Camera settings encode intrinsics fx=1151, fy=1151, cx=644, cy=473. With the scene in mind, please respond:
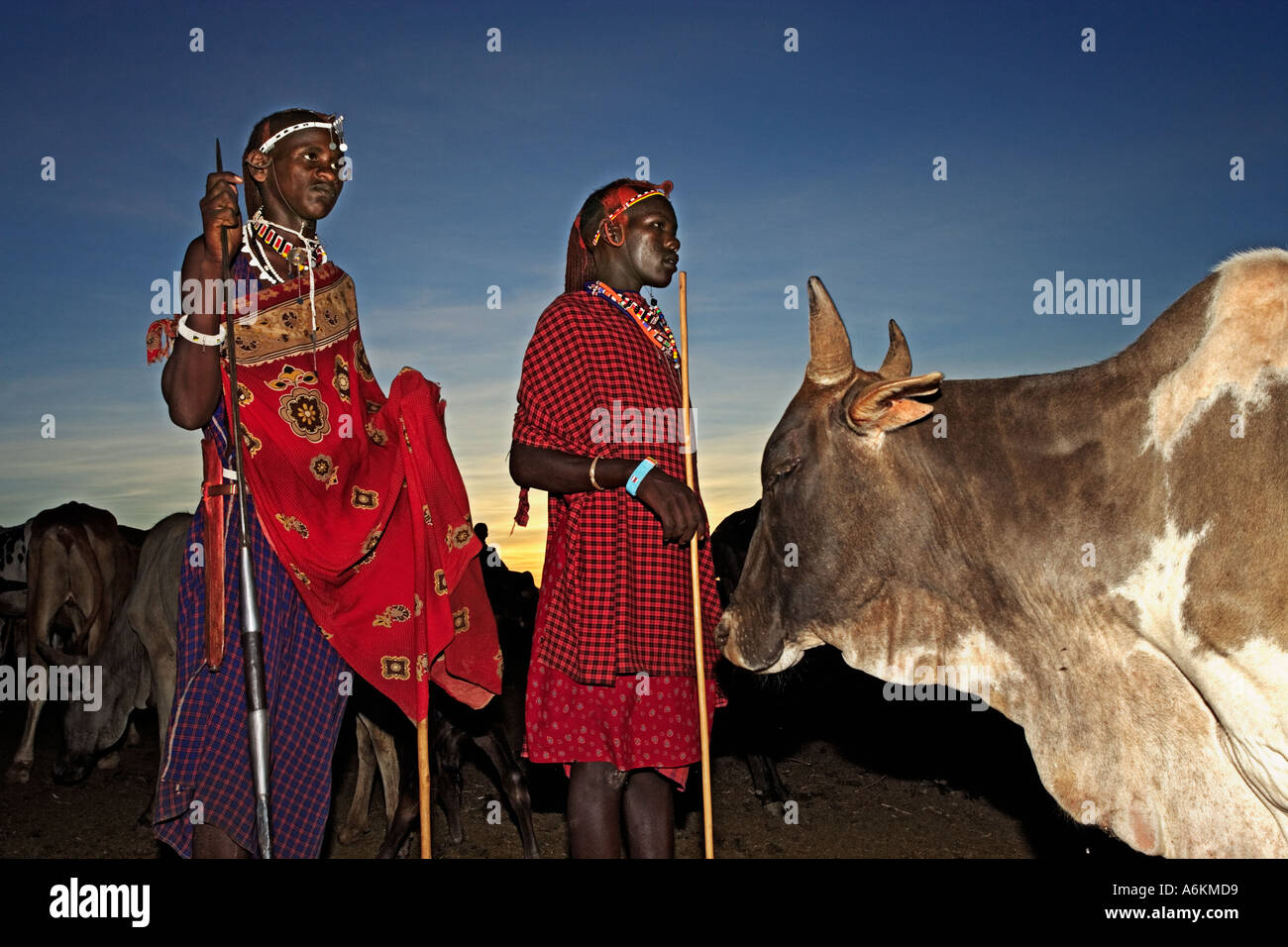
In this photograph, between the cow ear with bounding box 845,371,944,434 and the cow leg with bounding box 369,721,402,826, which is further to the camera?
the cow leg with bounding box 369,721,402,826

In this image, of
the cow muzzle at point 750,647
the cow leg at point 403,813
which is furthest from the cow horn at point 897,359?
the cow leg at point 403,813

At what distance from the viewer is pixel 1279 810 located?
3.00 m

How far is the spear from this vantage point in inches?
120

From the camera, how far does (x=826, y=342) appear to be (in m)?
3.47

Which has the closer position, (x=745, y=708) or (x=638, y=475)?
(x=638, y=475)

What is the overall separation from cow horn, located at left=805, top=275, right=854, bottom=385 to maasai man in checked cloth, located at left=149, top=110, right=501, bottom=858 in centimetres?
123

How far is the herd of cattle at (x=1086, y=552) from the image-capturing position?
2.89 meters

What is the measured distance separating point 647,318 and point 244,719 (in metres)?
1.76

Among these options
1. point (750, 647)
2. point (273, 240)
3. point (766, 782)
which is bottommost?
point (766, 782)

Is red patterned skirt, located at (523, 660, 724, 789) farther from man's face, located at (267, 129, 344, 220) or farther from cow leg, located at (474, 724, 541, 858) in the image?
cow leg, located at (474, 724, 541, 858)

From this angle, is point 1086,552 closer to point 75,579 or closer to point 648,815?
point 648,815

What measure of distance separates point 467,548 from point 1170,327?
2.19 metres

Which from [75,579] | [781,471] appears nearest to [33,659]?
[75,579]

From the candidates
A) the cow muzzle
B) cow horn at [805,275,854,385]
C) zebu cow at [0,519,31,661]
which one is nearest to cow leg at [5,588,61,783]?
zebu cow at [0,519,31,661]
